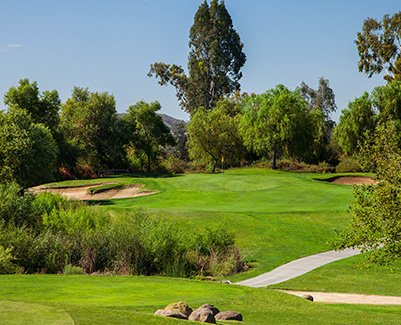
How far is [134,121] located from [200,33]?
93.3ft

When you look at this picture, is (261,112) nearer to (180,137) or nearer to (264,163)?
(264,163)

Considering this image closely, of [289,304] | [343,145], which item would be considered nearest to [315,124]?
[343,145]

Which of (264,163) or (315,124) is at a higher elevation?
(315,124)

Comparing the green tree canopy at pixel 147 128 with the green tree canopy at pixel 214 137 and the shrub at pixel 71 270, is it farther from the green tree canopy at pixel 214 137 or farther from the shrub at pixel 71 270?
the shrub at pixel 71 270

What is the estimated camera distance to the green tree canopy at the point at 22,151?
30.5 m

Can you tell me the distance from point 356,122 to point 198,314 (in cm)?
5021

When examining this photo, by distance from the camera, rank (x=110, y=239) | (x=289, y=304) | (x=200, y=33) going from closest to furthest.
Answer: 1. (x=289, y=304)
2. (x=110, y=239)
3. (x=200, y=33)

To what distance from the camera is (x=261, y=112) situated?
179 feet

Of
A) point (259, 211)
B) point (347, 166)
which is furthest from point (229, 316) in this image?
point (347, 166)

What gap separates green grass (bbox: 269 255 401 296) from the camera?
15.9m

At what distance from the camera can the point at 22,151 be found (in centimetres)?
3059

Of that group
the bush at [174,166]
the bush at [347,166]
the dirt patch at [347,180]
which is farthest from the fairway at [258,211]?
the bush at [174,166]

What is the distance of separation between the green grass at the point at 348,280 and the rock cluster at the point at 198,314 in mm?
7410

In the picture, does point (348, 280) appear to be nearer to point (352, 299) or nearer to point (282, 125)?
point (352, 299)
